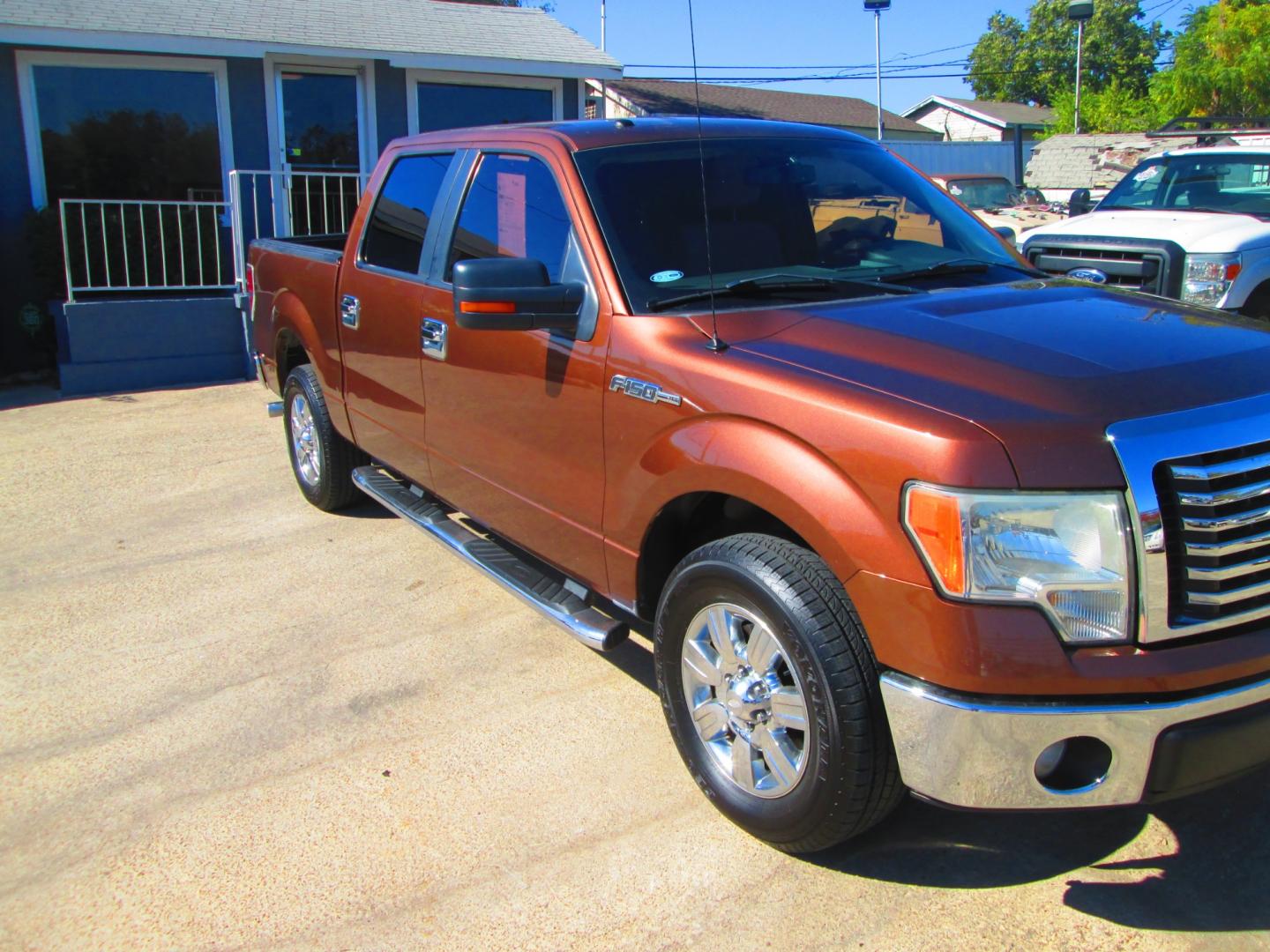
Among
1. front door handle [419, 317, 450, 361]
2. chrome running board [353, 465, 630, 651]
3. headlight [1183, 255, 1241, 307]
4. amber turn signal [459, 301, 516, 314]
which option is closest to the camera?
amber turn signal [459, 301, 516, 314]

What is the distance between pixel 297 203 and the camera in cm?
1224

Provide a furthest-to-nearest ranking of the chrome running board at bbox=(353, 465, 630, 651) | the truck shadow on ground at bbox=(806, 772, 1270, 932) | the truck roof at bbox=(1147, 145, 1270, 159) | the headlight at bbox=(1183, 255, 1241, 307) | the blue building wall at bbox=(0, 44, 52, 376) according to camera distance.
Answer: the blue building wall at bbox=(0, 44, 52, 376) → the truck roof at bbox=(1147, 145, 1270, 159) → the headlight at bbox=(1183, 255, 1241, 307) → the chrome running board at bbox=(353, 465, 630, 651) → the truck shadow on ground at bbox=(806, 772, 1270, 932)

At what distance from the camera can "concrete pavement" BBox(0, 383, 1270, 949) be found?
2799 millimetres

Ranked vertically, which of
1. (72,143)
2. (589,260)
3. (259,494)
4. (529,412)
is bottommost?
(259,494)

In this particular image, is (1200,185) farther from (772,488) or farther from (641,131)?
(772,488)

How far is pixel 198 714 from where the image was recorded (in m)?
3.95

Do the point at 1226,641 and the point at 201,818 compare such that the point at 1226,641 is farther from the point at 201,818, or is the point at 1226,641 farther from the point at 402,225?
the point at 402,225

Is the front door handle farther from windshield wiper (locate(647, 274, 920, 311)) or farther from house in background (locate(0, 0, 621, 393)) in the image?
house in background (locate(0, 0, 621, 393))

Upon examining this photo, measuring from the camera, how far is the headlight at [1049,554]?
2.41 meters

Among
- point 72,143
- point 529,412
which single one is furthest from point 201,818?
point 72,143

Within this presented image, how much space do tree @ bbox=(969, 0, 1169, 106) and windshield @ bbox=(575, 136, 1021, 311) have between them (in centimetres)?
6895

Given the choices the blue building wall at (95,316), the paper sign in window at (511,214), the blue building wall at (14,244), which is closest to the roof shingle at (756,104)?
the blue building wall at (95,316)

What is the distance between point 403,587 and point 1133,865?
3.28m

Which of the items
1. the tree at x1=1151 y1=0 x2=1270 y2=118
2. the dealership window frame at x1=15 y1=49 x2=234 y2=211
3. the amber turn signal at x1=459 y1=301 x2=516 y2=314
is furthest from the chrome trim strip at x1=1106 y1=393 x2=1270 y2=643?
the tree at x1=1151 y1=0 x2=1270 y2=118
